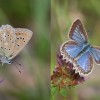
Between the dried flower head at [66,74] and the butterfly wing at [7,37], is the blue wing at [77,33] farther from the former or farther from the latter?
the butterfly wing at [7,37]

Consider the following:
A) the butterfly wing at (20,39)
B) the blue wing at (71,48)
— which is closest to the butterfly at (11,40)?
the butterfly wing at (20,39)

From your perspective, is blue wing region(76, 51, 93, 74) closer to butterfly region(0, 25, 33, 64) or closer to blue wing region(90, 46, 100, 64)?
blue wing region(90, 46, 100, 64)

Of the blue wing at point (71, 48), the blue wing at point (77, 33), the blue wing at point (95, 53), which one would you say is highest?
the blue wing at point (77, 33)

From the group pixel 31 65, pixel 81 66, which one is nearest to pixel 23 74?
pixel 31 65

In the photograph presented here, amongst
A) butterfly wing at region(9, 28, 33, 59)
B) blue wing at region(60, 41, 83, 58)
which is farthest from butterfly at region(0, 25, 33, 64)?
blue wing at region(60, 41, 83, 58)

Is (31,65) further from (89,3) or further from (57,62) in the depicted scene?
(89,3)

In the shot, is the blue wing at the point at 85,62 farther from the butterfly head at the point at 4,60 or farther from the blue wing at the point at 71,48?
the butterfly head at the point at 4,60

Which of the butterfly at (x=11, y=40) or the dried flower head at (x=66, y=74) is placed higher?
the butterfly at (x=11, y=40)
